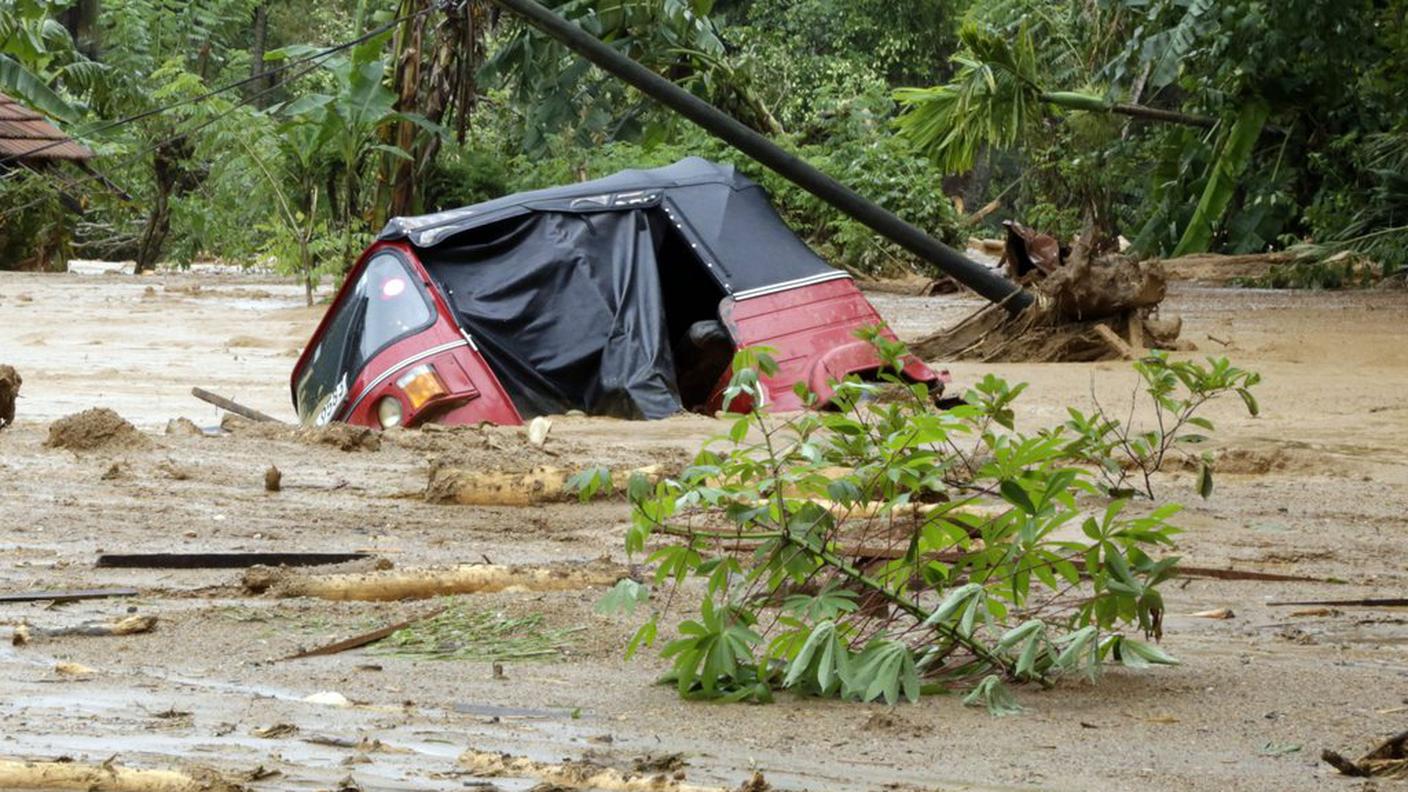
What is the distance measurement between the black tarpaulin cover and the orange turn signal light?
425 mm

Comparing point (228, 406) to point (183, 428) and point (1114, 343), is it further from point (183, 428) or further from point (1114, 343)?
point (1114, 343)

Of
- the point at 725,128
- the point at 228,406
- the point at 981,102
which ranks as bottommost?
the point at 228,406

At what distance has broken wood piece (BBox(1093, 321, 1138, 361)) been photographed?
11188 mm

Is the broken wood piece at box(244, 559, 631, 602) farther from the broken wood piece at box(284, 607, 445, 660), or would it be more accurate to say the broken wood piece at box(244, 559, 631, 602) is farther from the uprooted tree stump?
the uprooted tree stump

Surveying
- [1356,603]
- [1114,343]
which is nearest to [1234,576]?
[1356,603]

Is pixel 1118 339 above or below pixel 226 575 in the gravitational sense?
above

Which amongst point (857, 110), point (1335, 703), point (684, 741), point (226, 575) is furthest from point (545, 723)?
point (857, 110)

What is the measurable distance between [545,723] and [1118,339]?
28.2ft

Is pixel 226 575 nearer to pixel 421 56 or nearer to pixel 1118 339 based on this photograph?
pixel 1118 339

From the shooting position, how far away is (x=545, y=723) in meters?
3.28

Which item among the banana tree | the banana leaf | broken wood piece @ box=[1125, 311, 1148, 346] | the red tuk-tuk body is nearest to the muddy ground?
the red tuk-tuk body

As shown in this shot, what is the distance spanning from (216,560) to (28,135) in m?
20.3

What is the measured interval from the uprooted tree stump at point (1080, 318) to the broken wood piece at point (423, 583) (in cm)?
703

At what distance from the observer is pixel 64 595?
4387mm
